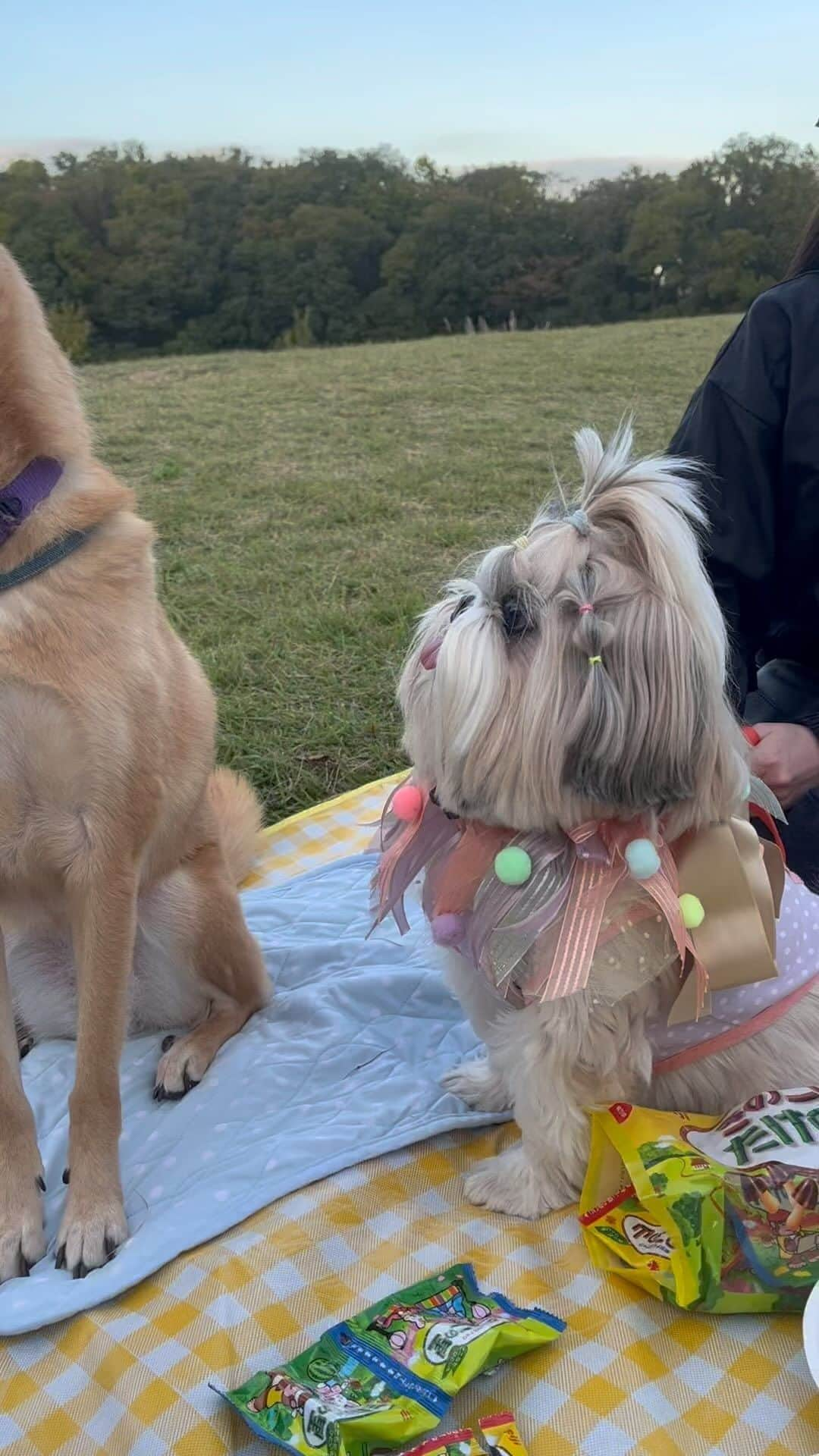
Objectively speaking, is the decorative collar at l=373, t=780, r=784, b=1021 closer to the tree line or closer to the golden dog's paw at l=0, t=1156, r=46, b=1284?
the golden dog's paw at l=0, t=1156, r=46, b=1284

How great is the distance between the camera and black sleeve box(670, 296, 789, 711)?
84.3 inches

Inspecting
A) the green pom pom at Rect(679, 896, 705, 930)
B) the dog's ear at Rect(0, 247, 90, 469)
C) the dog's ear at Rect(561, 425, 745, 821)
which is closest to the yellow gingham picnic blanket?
the green pom pom at Rect(679, 896, 705, 930)

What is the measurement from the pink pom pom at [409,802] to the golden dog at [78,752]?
41 centimetres

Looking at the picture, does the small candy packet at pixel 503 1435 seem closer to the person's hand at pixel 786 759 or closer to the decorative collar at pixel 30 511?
the person's hand at pixel 786 759

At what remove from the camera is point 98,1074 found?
1756 mm

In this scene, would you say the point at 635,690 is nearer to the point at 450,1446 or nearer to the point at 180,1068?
the point at 450,1446

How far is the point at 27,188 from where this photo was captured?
21281 millimetres

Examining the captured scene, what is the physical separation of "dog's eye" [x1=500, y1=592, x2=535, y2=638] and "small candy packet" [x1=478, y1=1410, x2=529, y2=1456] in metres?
1.06

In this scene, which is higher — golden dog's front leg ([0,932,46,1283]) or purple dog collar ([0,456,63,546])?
purple dog collar ([0,456,63,546])

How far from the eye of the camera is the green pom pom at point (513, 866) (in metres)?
1.53

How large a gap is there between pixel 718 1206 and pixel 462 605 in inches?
36.8

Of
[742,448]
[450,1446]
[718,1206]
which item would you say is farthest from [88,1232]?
[742,448]

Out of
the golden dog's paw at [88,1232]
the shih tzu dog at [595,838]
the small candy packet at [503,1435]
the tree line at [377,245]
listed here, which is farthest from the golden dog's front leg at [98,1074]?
the tree line at [377,245]

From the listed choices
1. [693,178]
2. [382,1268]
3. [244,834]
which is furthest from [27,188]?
[382,1268]
